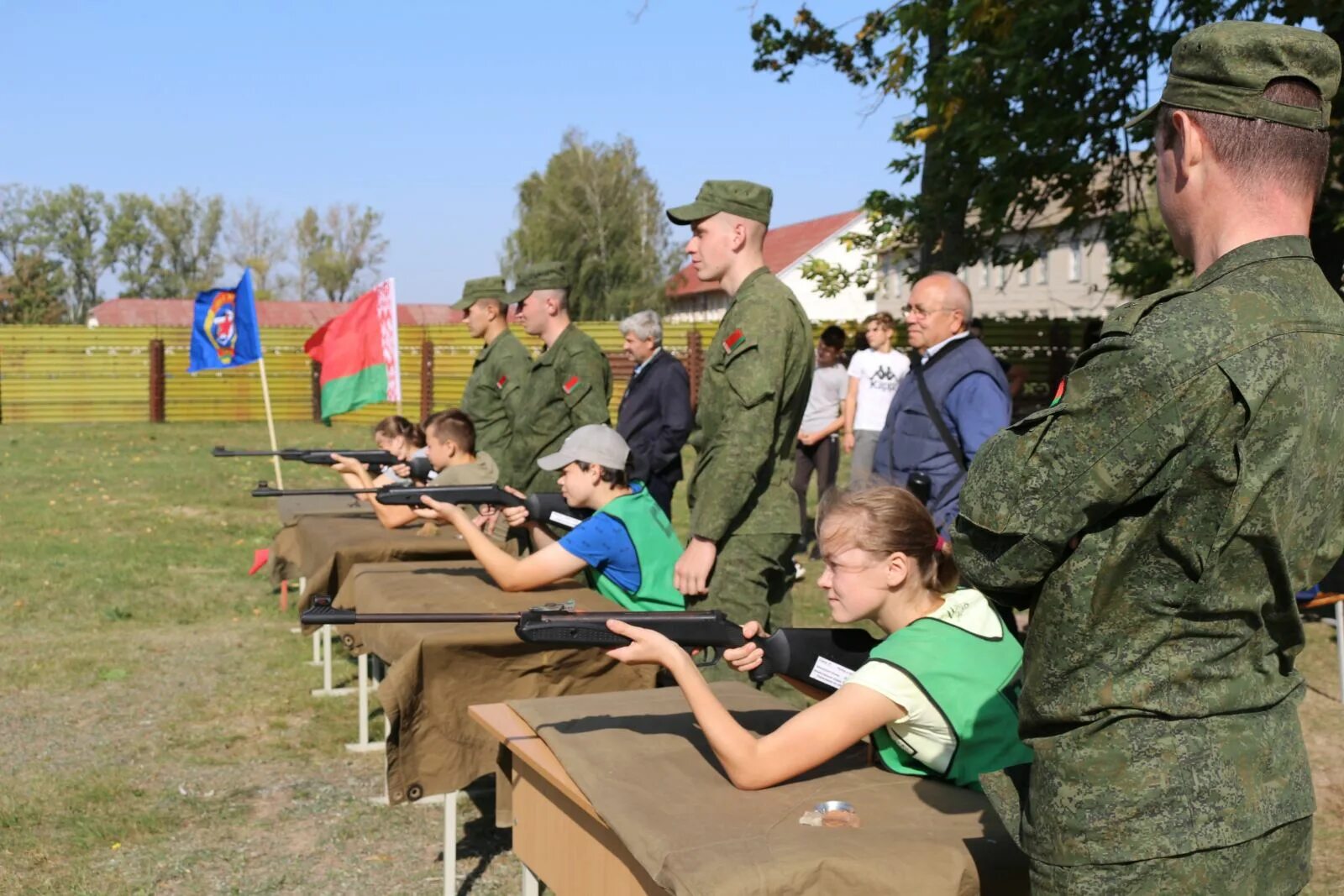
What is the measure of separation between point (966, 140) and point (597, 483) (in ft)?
20.6

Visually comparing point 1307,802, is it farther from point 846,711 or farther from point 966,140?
point 966,140

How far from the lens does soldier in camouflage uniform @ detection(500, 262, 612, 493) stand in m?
6.66

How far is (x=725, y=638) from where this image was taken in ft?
9.77

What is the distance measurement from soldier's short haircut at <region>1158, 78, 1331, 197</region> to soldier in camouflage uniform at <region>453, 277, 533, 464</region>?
5.93m

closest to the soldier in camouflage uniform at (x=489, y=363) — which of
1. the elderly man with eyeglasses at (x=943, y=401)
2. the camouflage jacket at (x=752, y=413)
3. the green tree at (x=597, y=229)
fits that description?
the elderly man with eyeglasses at (x=943, y=401)

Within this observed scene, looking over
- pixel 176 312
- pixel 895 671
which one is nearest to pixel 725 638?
pixel 895 671

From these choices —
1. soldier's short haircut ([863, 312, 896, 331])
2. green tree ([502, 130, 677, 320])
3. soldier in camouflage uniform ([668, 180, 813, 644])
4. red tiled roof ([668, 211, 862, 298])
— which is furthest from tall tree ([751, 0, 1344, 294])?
red tiled roof ([668, 211, 862, 298])

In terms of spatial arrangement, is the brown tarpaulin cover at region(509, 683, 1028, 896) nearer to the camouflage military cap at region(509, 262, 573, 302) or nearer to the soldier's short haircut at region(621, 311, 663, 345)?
the camouflage military cap at region(509, 262, 573, 302)

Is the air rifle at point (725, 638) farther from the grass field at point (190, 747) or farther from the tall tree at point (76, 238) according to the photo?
the tall tree at point (76, 238)

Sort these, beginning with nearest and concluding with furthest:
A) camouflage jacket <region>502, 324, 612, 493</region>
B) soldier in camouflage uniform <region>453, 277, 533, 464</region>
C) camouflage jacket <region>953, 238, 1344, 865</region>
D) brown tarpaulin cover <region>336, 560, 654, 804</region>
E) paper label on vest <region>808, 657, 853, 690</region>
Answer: camouflage jacket <region>953, 238, 1344, 865</region>
paper label on vest <region>808, 657, 853, 690</region>
brown tarpaulin cover <region>336, 560, 654, 804</region>
camouflage jacket <region>502, 324, 612, 493</region>
soldier in camouflage uniform <region>453, 277, 533, 464</region>

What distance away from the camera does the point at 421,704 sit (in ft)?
13.6

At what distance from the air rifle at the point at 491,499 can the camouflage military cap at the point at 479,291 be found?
1.87 metres

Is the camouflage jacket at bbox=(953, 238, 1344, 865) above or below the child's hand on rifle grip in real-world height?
above

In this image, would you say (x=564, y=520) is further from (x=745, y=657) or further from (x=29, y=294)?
(x=29, y=294)
